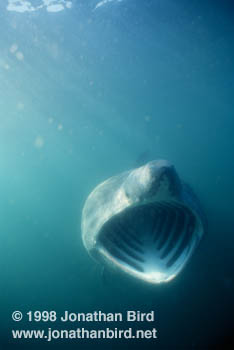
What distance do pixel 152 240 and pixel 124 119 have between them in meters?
20.3

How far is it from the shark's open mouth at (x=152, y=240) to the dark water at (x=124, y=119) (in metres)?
0.30

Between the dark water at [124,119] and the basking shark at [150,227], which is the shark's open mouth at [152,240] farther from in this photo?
the dark water at [124,119]

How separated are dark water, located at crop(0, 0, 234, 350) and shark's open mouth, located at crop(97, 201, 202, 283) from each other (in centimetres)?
30

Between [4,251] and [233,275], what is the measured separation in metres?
17.7

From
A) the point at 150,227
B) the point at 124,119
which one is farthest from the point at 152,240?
the point at 124,119

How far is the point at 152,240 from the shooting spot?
12.4 ft

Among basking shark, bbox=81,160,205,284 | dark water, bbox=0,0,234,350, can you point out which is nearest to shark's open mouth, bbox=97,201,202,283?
basking shark, bbox=81,160,205,284

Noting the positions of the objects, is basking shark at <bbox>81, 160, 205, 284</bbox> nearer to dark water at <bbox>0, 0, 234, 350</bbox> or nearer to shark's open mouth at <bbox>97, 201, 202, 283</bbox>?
shark's open mouth at <bbox>97, 201, 202, 283</bbox>

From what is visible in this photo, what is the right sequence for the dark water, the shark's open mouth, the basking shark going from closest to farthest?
the basking shark
the shark's open mouth
the dark water

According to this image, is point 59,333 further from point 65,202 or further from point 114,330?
point 65,202

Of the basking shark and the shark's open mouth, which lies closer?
the basking shark

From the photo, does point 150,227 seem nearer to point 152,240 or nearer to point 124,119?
point 152,240

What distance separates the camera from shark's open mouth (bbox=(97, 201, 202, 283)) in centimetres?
291

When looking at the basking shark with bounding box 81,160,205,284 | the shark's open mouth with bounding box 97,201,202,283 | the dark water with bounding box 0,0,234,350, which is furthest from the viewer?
the dark water with bounding box 0,0,234,350
